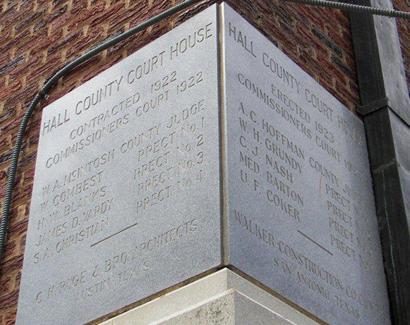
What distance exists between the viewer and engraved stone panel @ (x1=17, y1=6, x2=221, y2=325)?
4168 mm

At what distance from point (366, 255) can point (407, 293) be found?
10.5 inches

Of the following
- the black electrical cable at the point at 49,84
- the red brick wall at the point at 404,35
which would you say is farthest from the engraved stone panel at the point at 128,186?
the red brick wall at the point at 404,35

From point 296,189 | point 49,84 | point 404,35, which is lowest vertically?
point 296,189

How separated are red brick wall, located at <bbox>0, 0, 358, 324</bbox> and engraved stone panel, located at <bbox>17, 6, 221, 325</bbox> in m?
0.16

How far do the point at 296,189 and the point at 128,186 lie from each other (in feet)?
2.53

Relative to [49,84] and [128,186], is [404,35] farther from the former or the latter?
[128,186]

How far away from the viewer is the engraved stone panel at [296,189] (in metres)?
4.16

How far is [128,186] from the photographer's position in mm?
4527

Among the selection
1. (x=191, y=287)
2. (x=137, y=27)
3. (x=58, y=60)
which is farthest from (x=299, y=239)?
(x=58, y=60)

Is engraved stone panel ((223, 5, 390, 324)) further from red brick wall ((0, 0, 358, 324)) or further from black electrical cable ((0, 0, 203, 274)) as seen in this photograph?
black electrical cable ((0, 0, 203, 274))

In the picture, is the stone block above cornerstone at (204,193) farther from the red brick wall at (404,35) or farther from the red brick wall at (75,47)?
the red brick wall at (404,35)

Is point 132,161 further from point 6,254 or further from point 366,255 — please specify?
point 366,255

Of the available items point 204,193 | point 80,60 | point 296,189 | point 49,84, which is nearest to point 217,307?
point 204,193

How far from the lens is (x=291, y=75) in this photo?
498 cm
